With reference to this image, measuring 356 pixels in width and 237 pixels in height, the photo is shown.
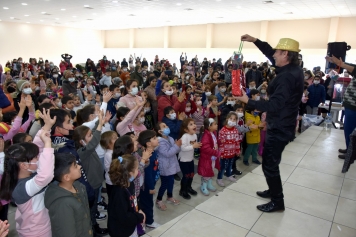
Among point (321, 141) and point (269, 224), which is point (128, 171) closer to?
point (269, 224)

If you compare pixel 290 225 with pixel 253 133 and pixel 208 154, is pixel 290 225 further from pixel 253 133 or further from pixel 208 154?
pixel 253 133

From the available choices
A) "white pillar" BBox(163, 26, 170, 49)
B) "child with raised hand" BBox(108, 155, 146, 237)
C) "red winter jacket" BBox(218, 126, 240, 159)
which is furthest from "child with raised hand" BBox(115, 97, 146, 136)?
"white pillar" BBox(163, 26, 170, 49)

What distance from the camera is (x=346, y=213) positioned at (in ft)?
8.36

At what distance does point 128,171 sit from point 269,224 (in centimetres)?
137

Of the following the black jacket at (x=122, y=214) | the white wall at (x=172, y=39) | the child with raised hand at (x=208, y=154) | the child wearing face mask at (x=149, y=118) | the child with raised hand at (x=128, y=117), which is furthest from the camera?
the white wall at (x=172, y=39)

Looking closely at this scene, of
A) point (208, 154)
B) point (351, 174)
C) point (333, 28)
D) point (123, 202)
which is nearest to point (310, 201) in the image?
point (351, 174)

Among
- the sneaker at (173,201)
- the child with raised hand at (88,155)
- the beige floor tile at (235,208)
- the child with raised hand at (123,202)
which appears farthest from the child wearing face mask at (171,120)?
the child with raised hand at (123,202)

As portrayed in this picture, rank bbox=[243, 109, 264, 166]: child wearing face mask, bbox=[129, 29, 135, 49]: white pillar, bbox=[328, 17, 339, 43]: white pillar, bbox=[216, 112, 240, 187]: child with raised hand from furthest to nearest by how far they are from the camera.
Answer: bbox=[129, 29, 135, 49]: white pillar, bbox=[328, 17, 339, 43]: white pillar, bbox=[243, 109, 264, 166]: child wearing face mask, bbox=[216, 112, 240, 187]: child with raised hand

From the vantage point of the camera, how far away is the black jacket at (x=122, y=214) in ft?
6.42

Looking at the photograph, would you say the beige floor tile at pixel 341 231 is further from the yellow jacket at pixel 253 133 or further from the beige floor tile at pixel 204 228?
the yellow jacket at pixel 253 133

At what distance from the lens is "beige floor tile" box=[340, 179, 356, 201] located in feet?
9.50

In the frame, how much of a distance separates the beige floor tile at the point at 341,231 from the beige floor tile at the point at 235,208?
0.63 meters

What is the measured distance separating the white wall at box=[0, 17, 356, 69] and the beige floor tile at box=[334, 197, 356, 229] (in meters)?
14.1

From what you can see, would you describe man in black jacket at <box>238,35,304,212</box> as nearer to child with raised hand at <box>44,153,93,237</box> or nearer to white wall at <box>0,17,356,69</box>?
child with raised hand at <box>44,153,93,237</box>
